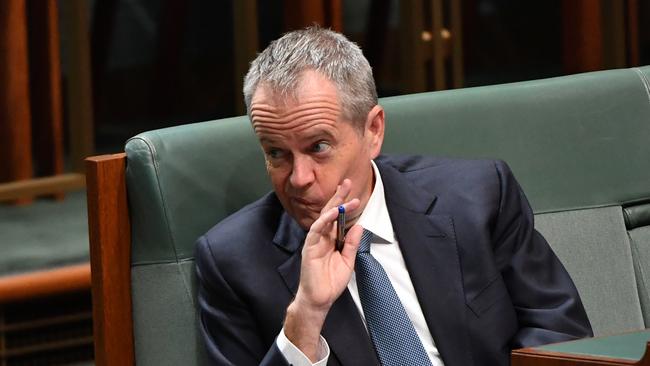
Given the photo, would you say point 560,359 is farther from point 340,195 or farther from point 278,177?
point 278,177

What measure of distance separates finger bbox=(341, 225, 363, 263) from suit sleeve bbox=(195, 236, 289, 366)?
0.21 m

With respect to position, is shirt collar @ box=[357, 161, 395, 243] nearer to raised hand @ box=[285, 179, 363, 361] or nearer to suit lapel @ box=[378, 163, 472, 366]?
suit lapel @ box=[378, 163, 472, 366]

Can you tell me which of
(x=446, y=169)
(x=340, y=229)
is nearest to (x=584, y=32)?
(x=446, y=169)

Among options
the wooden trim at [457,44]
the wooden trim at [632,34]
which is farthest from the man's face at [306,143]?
the wooden trim at [632,34]

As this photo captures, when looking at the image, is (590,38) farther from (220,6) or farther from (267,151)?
(267,151)

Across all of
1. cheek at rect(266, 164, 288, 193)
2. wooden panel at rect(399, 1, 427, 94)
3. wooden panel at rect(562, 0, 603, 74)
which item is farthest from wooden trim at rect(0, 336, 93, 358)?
wooden panel at rect(562, 0, 603, 74)

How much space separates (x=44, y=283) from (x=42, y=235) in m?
0.17

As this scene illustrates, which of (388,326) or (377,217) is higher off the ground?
(377,217)

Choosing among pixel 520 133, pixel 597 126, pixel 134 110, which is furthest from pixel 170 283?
pixel 134 110

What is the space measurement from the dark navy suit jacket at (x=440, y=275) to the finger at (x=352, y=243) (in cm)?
14

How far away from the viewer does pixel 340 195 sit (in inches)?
74.9

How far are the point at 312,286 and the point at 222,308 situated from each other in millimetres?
229

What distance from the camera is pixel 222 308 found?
2029mm

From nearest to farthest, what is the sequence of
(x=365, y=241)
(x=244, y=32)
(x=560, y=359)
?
(x=560, y=359) < (x=365, y=241) < (x=244, y=32)
